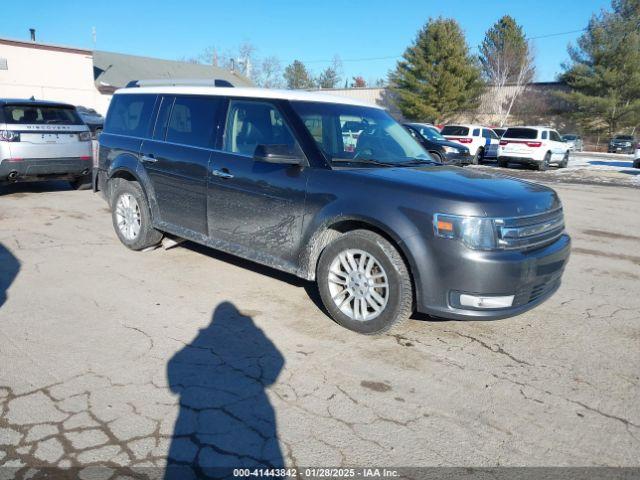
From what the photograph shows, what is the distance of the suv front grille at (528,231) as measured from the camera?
359 centimetres

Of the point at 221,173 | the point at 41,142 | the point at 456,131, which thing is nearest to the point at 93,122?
the point at 41,142

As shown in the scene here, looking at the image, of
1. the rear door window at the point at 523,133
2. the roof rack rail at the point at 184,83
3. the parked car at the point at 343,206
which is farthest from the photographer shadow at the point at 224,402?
the rear door window at the point at 523,133

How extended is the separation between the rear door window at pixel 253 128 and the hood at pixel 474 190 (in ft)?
2.68

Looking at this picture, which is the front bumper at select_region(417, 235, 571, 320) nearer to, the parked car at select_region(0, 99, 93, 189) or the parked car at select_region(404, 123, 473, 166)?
the parked car at select_region(0, 99, 93, 189)

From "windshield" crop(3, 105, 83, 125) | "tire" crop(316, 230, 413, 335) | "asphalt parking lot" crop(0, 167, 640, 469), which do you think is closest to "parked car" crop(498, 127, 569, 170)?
"asphalt parking lot" crop(0, 167, 640, 469)

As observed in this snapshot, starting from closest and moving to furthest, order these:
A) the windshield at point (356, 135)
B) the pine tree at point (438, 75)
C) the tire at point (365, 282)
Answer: the tire at point (365, 282), the windshield at point (356, 135), the pine tree at point (438, 75)

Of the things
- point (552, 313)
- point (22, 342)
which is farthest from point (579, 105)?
point (22, 342)

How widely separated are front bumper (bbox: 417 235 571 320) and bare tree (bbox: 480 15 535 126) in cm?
4994

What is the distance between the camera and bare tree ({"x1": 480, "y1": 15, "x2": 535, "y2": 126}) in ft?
165

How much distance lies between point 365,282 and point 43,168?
757 cm

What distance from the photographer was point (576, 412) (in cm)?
308

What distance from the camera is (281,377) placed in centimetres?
336

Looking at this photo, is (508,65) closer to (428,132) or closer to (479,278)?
(428,132)

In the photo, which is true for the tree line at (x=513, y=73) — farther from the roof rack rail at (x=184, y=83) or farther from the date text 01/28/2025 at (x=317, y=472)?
the date text 01/28/2025 at (x=317, y=472)
